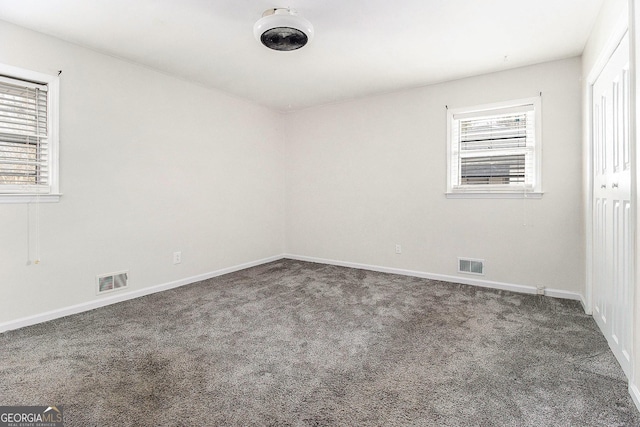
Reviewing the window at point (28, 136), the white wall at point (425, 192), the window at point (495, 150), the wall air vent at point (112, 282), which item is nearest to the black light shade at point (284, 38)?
the window at point (28, 136)

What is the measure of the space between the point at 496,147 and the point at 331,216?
233cm

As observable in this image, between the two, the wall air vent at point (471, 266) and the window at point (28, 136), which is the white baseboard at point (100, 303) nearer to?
the window at point (28, 136)

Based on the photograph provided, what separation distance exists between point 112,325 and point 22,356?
1.90 feet

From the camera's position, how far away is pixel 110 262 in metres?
3.19

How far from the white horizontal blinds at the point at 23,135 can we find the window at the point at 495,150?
13.3 feet

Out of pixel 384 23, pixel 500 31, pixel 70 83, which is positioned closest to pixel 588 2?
pixel 500 31

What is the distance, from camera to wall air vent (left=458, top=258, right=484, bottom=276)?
3764 mm

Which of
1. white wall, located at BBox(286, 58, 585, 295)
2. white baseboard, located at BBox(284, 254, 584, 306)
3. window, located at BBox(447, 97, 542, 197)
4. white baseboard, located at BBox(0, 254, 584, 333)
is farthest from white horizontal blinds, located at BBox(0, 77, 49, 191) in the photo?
window, located at BBox(447, 97, 542, 197)

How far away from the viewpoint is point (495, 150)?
3672 millimetres

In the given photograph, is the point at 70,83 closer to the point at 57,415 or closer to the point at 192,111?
the point at 192,111
